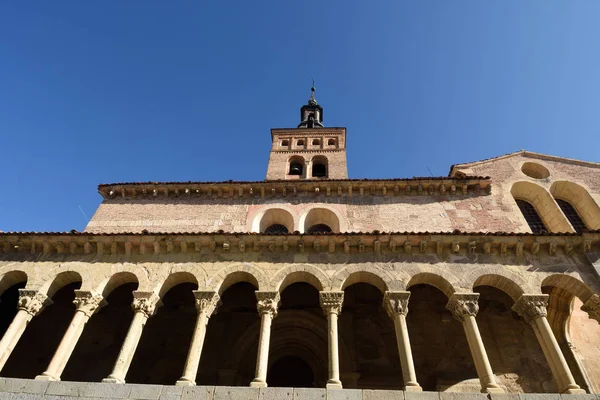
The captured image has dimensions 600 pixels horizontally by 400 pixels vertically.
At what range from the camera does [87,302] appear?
10.2 m

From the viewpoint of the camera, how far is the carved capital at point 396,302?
383 inches

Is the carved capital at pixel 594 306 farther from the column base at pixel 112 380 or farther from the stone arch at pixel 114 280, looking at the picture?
the stone arch at pixel 114 280

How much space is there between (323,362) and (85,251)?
8.19 meters

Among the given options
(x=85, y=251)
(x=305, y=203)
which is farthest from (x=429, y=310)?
(x=85, y=251)

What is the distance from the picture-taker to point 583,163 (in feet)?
51.7

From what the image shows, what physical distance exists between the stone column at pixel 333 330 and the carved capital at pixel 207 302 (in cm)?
→ 292

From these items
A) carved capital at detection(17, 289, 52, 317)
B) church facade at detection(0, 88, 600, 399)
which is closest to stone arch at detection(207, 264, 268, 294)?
church facade at detection(0, 88, 600, 399)

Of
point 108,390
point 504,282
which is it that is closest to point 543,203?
point 504,282

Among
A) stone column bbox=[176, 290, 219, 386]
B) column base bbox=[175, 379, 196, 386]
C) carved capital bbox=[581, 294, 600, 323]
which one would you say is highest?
carved capital bbox=[581, 294, 600, 323]

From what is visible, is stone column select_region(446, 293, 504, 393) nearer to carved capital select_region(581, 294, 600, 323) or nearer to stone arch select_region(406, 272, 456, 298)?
stone arch select_region(406, 272, 456, 298)

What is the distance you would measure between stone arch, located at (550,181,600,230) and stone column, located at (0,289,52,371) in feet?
60.4

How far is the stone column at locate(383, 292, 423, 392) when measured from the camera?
8492 millimetres

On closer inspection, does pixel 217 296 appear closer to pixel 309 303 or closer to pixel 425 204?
pixel 309 303

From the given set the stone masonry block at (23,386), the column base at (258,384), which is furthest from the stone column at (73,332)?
the column base at (258,384)
